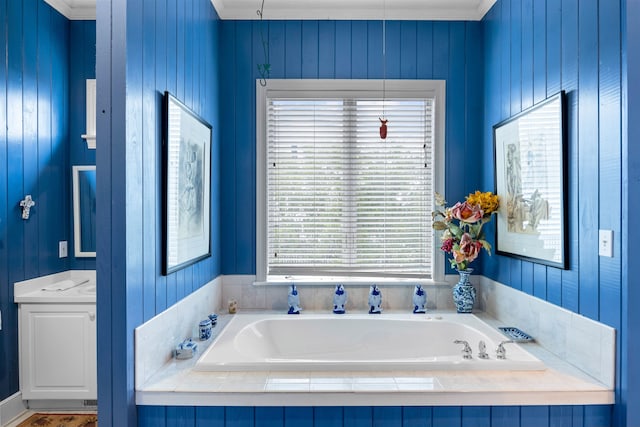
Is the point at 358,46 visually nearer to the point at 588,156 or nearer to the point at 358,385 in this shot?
the point at 588,156

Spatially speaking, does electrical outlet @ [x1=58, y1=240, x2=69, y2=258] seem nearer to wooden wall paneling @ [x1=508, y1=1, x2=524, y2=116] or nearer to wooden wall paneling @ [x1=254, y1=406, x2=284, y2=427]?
wooden wall paneling @ [x1=254, y1=406, x2=284, y2=427]

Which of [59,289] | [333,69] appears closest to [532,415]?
[333,69]

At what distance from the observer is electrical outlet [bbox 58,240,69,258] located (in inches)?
106

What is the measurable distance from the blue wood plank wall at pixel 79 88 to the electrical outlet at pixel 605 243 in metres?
3.11

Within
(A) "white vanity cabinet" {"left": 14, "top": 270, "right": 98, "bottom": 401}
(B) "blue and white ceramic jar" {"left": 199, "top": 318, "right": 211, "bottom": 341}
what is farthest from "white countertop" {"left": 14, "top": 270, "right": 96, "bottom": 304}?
(B) "blue and white ceramic jar" {"left": 199, "top": 318, "right": 211, "bottom": 341}

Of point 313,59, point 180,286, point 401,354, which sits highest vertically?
point 313,59

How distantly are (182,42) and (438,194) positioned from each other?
188cm

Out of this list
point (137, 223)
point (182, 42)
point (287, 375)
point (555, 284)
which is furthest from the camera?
point (182, 42)

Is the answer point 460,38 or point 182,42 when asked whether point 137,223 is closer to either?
point 182,42

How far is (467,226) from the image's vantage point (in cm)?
259

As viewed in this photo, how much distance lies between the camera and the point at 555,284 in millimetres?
1828

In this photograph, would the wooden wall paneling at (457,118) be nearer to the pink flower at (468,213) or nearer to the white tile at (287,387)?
the pink flower at (468,213)

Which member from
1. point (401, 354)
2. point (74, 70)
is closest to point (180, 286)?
point (401, 354)

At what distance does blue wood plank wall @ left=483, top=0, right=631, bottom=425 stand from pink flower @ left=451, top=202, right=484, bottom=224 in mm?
354
